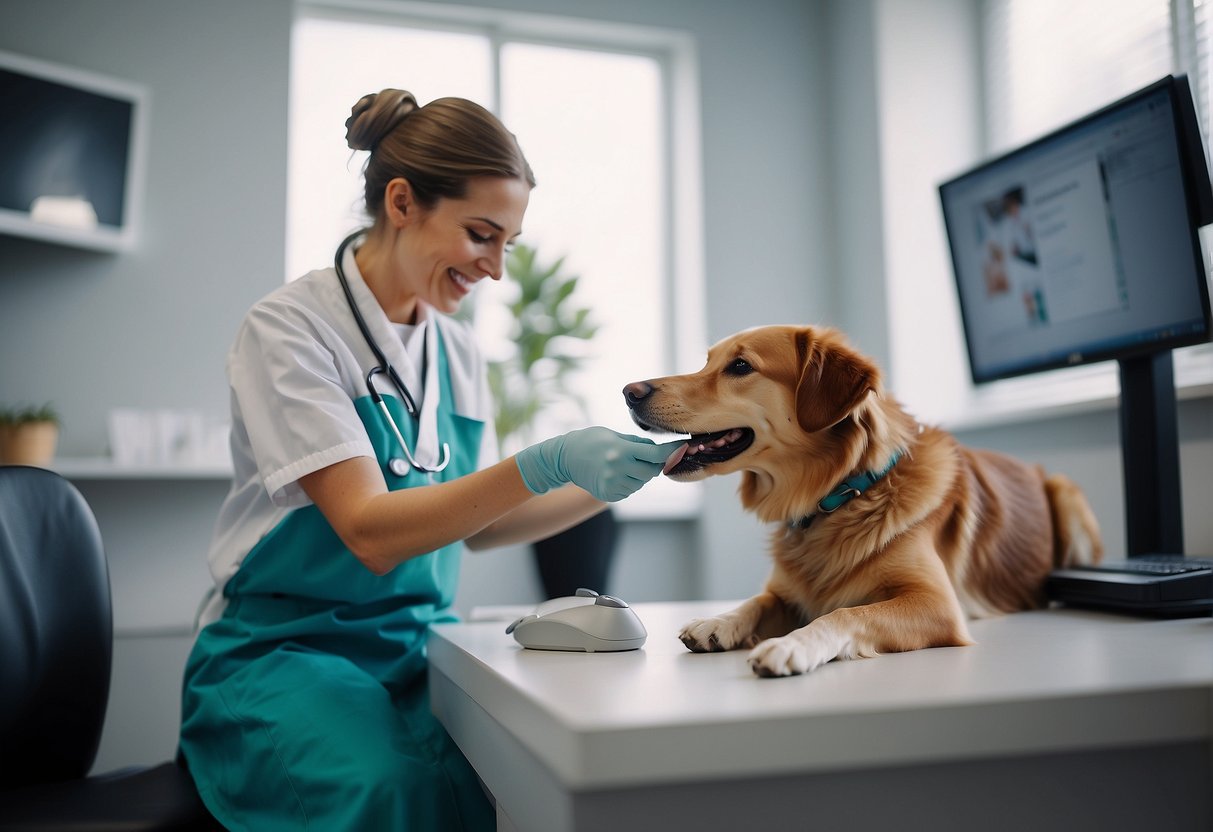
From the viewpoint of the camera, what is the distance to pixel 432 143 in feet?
4.47

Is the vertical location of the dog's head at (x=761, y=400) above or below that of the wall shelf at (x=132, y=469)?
above

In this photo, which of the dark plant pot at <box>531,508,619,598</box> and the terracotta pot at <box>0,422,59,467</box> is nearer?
the terracotta pot at <box>0,422,59,467</box>

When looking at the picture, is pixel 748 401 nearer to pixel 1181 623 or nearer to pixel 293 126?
pixel 1181 623

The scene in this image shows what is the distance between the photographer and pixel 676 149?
145 inches

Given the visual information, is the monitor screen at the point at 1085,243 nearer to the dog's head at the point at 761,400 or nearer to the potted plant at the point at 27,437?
the dog's head at the point at 761,400

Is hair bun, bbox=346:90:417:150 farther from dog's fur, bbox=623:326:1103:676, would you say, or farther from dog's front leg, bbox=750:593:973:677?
dog's front leg, bbox=750:593:973:677

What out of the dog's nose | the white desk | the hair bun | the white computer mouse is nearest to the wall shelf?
the hair bun

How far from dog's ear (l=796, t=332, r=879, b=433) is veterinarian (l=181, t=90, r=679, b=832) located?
240 millimetres

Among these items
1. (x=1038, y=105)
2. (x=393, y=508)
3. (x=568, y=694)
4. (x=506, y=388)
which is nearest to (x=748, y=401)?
(x=393, y=508)

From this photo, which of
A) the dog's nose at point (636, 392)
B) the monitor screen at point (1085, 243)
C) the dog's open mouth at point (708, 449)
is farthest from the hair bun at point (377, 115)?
the monitor screen at point (1085, 243)

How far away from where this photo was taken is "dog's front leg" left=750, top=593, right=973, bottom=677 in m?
0.75

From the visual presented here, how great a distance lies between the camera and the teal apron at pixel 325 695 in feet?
3.27

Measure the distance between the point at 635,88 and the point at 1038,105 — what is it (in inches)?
63.7

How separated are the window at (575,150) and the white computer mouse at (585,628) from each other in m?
2.44
